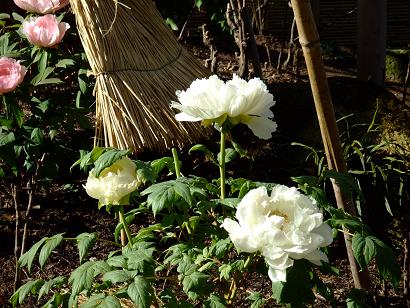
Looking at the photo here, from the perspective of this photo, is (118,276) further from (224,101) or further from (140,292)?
(224,101)

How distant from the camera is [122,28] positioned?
2.57 meters

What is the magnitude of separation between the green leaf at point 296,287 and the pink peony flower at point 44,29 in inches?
47.8

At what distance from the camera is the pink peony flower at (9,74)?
2254mm

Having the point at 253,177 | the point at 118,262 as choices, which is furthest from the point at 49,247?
the point at 253,177

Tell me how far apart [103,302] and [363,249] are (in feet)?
1.88

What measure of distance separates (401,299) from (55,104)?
139 cm

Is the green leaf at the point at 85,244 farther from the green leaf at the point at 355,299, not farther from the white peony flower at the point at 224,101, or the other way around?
the green leaf at the point at 355,299

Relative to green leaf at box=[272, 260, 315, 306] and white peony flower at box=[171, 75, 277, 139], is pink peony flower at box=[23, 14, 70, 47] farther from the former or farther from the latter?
green leaf at box=[272, 260, 315, 306]

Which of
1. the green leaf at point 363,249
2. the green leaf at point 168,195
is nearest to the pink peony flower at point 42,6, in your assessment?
the green leaf at point 168,195

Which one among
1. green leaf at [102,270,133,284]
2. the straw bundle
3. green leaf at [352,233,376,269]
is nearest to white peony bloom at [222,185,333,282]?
green leaf at [352,233,376,269]

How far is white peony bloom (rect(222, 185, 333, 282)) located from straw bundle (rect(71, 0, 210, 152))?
3.48 ft

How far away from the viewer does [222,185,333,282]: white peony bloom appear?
140 cm

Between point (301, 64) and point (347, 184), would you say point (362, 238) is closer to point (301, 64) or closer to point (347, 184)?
point (347, 184)

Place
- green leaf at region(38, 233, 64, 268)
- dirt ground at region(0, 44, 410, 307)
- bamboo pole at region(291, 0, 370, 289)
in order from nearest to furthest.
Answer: green leaf at region(38, 233, 64, 268), bamboo pole at region(291, 0, 370, 289), dirt ground at region(0, 44, 410, 307)
